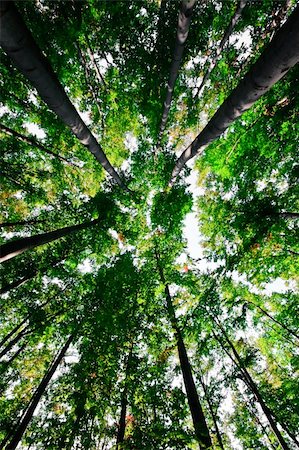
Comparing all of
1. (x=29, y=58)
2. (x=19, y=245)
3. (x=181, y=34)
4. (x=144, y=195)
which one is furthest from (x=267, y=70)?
(x=144, y=195)

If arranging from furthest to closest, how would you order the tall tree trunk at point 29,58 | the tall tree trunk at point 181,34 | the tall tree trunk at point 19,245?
the tall tree trunk at point 19,245 → the tall tree trunk at point 181,34 → the tall tree trunk at point 29,58

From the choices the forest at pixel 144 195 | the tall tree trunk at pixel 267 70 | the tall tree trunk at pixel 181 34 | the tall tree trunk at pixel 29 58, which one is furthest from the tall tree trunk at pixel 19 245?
the tall tree trunk at pixel 181 34

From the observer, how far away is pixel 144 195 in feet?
44.6

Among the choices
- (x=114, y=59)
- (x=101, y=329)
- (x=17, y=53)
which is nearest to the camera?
(x=17, y=53)

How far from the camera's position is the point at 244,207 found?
23.9ft

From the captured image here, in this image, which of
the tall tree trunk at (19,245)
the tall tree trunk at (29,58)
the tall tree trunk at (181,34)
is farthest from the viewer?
the tall tree trunk at (19,245)

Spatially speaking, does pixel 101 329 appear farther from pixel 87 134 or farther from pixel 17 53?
pixel 17 53

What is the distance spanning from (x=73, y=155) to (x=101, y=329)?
7944 mm

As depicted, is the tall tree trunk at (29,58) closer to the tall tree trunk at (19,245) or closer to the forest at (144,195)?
the forest at (144,195)

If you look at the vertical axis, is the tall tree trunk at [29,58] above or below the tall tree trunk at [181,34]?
below

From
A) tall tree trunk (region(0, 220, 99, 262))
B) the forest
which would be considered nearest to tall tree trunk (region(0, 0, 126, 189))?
the forest

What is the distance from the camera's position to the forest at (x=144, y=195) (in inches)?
179

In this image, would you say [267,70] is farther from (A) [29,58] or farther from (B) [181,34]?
(B) [181,34]

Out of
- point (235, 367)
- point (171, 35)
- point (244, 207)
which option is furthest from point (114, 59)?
point (235, 367)
